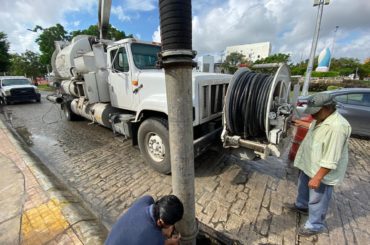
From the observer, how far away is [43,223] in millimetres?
2479

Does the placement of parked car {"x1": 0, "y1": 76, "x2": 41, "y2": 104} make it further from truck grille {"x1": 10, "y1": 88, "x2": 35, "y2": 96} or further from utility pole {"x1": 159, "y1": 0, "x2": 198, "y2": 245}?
utility pole {"x1": 159, "y1": 0, "x2": 198, "y2": 245}

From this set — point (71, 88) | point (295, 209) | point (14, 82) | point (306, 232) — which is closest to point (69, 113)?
point (71, 88)

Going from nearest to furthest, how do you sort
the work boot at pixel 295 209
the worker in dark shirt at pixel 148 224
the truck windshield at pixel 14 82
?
the worker in dark shirt at pixel 148 224 → the work boot at pixel 295 209 → the truck windshield at pixel 14 82

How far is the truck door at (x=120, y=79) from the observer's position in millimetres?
4652

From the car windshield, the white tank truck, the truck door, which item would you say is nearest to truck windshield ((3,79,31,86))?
the car windshield

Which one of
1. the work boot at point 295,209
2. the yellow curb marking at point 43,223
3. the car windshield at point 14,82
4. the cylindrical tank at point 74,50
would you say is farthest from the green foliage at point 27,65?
the work boot at point 295,209

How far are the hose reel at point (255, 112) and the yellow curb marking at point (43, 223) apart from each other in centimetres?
252

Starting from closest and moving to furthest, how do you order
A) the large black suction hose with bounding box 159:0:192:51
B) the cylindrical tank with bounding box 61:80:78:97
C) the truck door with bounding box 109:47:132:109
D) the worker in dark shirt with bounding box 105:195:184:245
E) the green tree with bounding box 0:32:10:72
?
1. the large black suction hose with bounding box 159:0:192:51
2. the worker in dark shirt with bounding box 105:195:184:245
3. the truck door with bounding box 109:47:132:109
4. the cylindrical tank with bounding box 61:80:78:97
5. the green tree with bounding box 0:32:10:72

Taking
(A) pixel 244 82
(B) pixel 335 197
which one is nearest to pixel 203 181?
(A) pixel 244 82

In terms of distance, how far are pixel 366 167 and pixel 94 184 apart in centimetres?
554

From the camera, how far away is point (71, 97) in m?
8.10

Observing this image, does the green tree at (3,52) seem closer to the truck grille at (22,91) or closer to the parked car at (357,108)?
the truck grille at (22,91)

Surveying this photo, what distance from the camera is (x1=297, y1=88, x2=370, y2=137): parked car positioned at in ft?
18.8

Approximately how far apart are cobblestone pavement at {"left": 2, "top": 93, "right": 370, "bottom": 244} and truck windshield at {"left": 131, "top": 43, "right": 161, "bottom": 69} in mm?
2131
